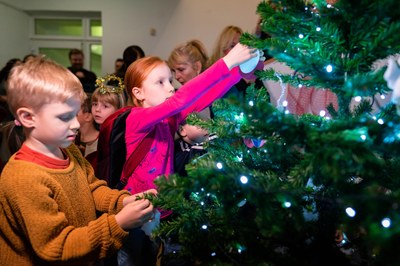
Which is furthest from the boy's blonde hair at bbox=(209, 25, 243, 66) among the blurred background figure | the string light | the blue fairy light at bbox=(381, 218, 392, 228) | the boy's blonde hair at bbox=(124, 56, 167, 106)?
the blurred background figure

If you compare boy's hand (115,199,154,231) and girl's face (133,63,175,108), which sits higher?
girl's face (133,63,175,108)

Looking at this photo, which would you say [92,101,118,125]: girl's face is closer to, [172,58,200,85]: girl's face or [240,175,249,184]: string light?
[172,58,200,85]: girl's face

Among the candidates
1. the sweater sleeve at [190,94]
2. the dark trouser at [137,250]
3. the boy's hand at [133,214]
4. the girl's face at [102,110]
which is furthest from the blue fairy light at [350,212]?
the girl's face at [102,110]

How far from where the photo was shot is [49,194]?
101cm

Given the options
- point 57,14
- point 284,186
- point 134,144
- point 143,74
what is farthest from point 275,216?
point 57,14

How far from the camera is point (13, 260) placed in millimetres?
1049

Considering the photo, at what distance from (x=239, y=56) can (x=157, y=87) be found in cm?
61

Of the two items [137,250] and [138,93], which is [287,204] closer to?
[137,250]

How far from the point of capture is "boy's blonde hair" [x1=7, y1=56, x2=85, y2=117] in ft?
3.51

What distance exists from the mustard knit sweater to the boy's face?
8 cm

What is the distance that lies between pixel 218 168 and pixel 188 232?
0.21 metres

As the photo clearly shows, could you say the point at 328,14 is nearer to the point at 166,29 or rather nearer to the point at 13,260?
the point at 13,260

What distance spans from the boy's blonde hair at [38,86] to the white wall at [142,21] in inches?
202

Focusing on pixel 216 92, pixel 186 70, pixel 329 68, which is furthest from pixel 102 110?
pixel 329 68
